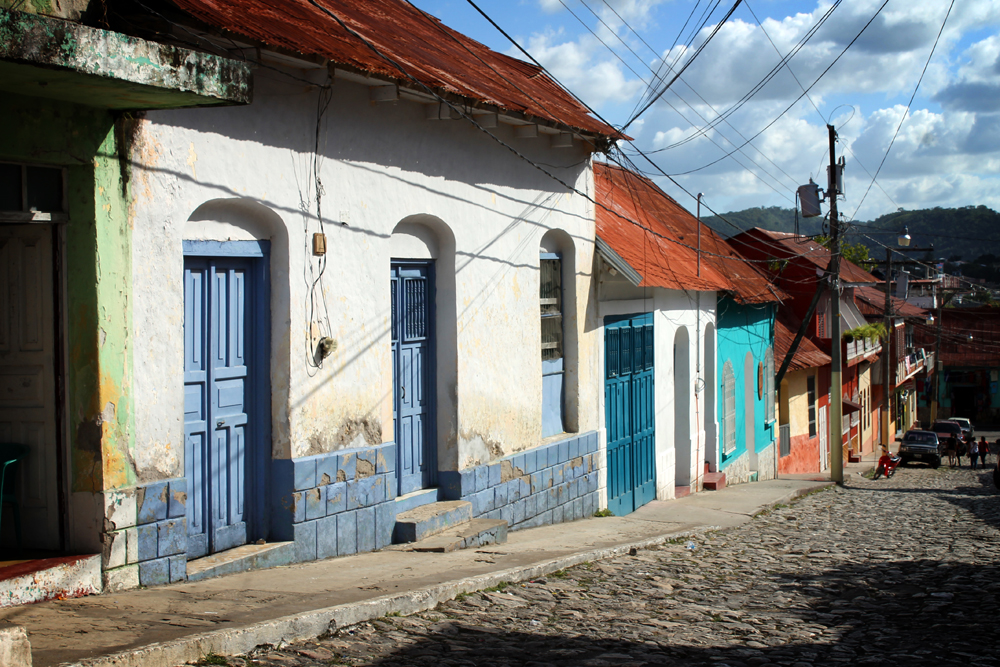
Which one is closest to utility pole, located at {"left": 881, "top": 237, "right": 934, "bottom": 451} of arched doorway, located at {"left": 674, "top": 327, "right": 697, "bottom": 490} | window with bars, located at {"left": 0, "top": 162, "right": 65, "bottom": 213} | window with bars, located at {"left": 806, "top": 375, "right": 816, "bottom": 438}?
window with bars, located at {"left": 806, "top": 375, "right": 816, "bottom": 438}

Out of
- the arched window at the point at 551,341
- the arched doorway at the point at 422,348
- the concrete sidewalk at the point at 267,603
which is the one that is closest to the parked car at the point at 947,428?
the arched window at the point at 551,341

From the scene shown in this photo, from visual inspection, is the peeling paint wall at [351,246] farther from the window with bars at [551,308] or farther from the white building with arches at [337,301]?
the window with bars at [551,308]

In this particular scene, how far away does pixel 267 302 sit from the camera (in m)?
7.09

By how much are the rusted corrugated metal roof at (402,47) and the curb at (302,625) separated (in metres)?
3.68

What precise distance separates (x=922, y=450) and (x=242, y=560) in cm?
3108

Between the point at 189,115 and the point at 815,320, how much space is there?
2663 centimetres

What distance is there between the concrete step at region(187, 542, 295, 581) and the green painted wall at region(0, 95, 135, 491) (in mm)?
961

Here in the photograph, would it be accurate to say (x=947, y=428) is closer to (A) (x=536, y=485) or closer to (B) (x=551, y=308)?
(B) (x=551, y=308)

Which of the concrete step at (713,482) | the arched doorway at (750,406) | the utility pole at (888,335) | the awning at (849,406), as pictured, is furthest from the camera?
the awning at (849,406)

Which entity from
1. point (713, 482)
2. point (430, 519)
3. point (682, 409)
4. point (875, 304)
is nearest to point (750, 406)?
point (713, 482)

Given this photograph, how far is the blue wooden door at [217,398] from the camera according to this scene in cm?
655

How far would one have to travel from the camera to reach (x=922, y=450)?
3284 cm

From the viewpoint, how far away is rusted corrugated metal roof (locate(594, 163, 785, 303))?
43.4ft

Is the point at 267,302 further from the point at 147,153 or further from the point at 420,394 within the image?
the point at 420,394
